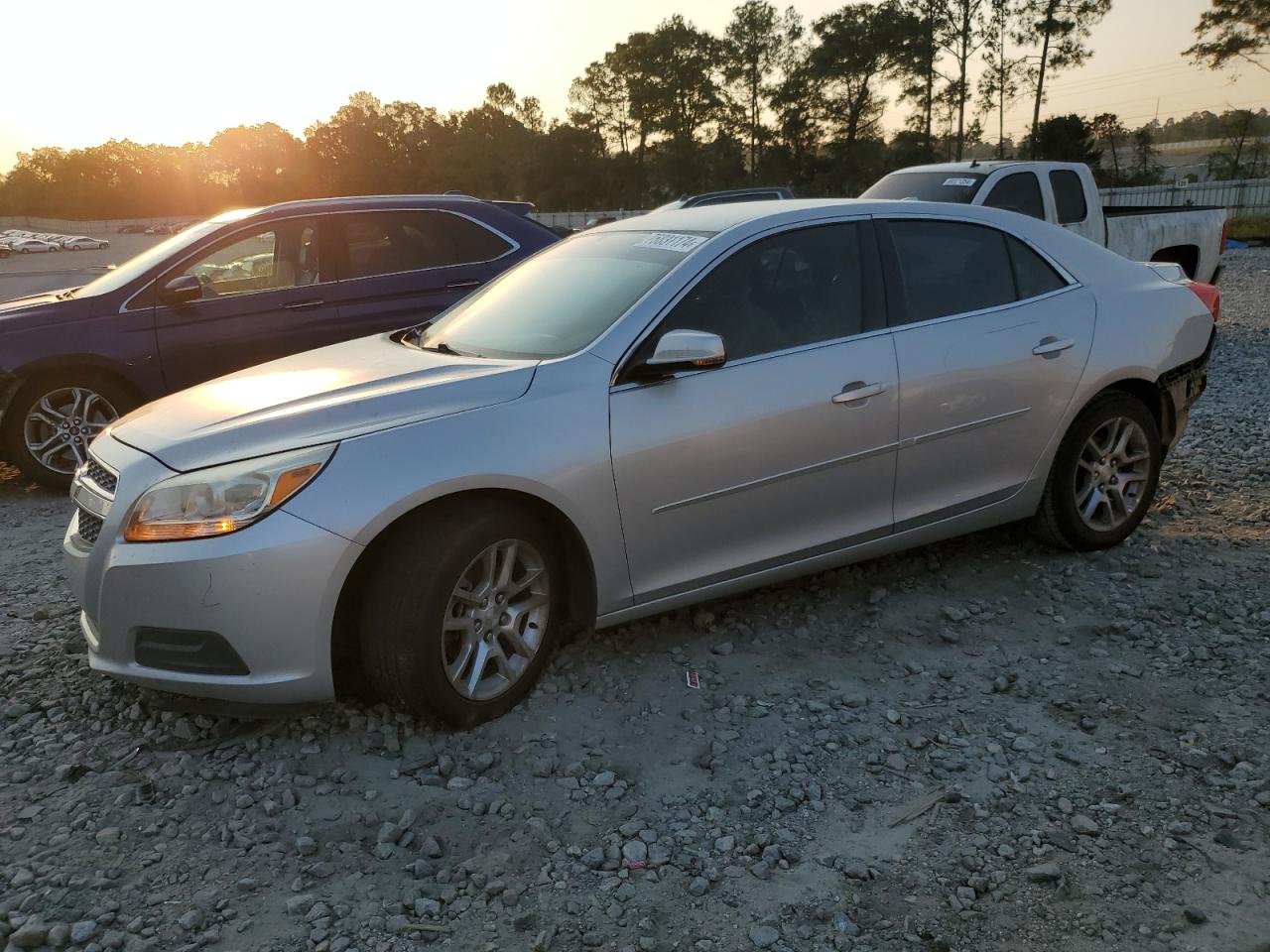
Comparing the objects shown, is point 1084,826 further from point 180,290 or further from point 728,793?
point 180,290

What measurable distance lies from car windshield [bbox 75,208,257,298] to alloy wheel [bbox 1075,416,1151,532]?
5.44m

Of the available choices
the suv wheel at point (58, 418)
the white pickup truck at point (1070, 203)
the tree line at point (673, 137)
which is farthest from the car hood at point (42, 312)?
the tree line at point (673, 137)

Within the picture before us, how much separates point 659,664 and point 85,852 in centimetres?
197

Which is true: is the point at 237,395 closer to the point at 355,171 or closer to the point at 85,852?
the point at 85,852

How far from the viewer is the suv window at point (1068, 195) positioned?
10109mm

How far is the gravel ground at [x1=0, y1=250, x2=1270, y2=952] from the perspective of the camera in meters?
2.54

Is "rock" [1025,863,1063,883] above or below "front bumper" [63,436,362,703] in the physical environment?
below

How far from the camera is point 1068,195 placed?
10.2 m

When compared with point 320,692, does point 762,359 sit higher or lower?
higher

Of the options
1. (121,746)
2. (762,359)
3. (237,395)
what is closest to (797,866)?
(762,359)

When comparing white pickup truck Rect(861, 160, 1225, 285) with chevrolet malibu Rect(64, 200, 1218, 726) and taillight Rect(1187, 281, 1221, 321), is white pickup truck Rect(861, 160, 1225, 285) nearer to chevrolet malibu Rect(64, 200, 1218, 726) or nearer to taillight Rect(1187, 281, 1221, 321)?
taillight Rect(1187, 281, 1221, 321)

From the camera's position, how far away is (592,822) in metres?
2.94

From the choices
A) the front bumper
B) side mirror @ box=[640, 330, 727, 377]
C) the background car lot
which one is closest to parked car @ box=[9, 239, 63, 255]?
the background car lot

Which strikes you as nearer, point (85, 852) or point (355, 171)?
point (85, 852)
